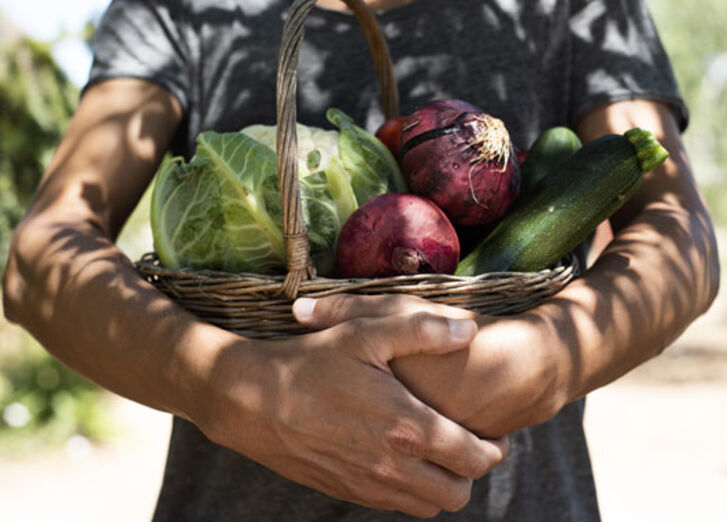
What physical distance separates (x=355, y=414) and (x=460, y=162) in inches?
20.0

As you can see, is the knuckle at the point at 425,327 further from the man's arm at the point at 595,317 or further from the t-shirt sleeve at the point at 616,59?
the t-shirt sleeve at the point at 616,59

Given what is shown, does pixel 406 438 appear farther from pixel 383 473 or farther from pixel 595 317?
pixel 595 317

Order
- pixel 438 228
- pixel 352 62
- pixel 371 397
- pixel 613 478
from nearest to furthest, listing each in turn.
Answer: pixel 371 397 < pixel 438 228 < pixel 352 62 < pixel 613 478

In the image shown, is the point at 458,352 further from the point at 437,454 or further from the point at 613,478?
the point at 613,478

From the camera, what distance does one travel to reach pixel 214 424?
137 centimetres

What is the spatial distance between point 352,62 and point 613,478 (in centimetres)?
511

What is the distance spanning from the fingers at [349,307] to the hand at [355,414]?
26mm

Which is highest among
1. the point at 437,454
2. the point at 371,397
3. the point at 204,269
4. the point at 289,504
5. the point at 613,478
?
the point at 204,269

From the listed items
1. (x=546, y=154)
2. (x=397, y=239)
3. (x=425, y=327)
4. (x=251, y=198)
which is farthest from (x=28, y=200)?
(x=425, y=327)

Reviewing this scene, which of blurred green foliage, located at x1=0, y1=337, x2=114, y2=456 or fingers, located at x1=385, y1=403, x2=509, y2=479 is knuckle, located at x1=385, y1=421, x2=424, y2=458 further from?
blurred green foliage, located at x1=0, y1=337, x2=114, y2=456

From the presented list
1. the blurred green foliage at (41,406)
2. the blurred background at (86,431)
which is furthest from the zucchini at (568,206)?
the blurred green foliage at (41,406)

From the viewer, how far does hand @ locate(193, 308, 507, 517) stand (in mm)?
1281

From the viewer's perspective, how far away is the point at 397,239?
1.35m

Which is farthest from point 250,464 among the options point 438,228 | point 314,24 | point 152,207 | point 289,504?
point 314,24
